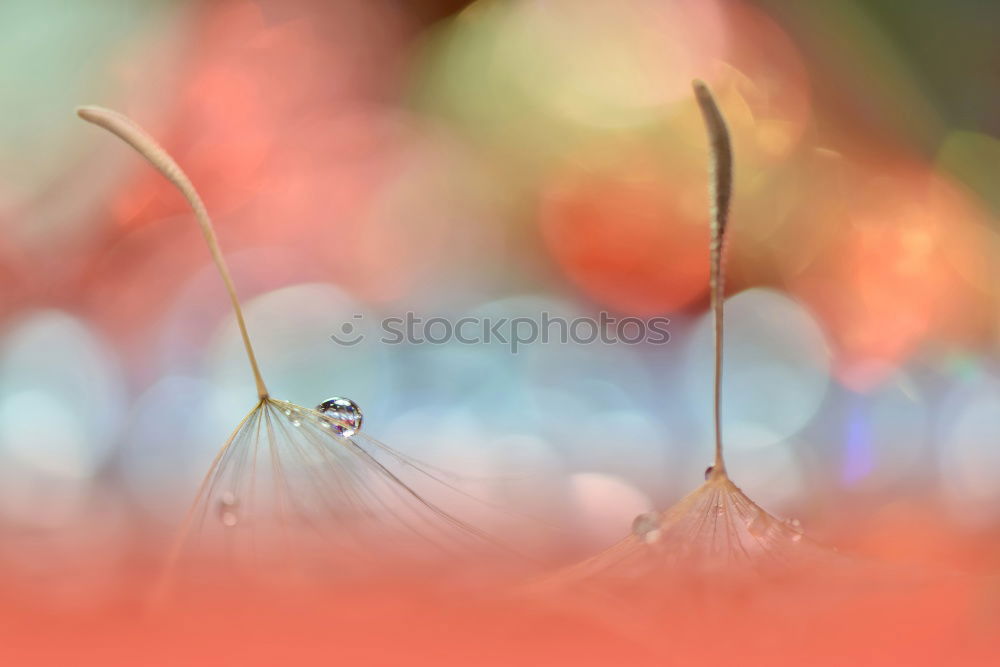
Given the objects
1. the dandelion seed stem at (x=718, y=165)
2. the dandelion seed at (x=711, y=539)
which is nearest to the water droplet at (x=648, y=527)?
the dandelion seed at (x=711, y=539)

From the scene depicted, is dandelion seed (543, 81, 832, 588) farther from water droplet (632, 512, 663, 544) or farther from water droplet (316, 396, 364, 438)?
water droplet (316, 396, 364, 438)

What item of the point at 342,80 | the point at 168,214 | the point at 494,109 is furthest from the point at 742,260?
the point at 168,214

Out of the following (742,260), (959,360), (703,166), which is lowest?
(959,360)

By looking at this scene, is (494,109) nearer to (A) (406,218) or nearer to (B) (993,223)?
(A) (406,218)

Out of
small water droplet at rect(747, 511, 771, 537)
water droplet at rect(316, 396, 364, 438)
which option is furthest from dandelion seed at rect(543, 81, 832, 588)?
water droplet at rect(316, 396, 364, 438)

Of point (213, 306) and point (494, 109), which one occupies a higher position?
point (494, 109)

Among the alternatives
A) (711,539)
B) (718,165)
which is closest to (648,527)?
(711,539)

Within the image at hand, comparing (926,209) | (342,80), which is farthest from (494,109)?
(926,209)

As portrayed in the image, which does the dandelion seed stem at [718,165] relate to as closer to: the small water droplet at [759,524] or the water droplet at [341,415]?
the small water droplet at [759,524]
